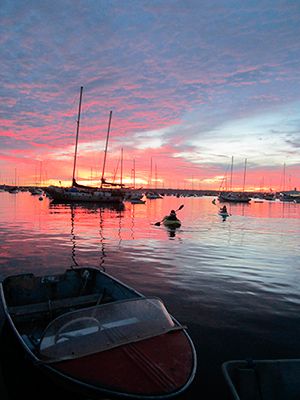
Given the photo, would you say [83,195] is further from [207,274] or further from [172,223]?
[207,274]

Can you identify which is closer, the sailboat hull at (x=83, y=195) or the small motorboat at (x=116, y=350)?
the small motorboat at (x=116, y=350)

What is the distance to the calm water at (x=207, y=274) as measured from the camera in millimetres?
7953

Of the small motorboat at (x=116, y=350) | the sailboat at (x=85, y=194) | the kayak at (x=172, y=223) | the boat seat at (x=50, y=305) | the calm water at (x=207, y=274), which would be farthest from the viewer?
the sailboat at (x=85, y=194)

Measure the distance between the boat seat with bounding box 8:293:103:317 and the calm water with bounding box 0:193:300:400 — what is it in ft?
9.19

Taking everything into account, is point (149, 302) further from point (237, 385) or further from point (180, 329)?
point (237, 385)

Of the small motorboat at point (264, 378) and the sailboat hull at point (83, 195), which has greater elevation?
the sailboat hull at point (83, 195)

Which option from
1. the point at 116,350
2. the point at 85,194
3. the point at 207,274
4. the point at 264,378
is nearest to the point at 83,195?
the point at 85,194

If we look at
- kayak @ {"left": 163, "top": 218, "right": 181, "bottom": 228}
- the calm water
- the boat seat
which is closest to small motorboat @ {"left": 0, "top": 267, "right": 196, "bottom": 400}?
the boat seat

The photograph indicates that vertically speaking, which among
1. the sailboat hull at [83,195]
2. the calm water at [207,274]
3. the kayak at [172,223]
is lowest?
the calm water at [207,274]

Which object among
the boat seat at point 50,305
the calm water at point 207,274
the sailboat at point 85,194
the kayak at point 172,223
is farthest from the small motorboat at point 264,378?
the sailboat at point 85,194

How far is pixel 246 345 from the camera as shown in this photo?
26.2 ft

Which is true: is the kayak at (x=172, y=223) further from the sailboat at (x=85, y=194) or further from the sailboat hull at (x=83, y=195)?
the sailboat hull at (x=83, y=195)

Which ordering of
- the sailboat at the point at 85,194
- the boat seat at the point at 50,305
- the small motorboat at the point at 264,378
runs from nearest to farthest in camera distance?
the small motorboat at the point at 264,378 → the boat seat at the point at 50,305 → the sailboat at the point at 85,194

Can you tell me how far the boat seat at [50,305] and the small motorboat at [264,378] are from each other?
4.98 m
